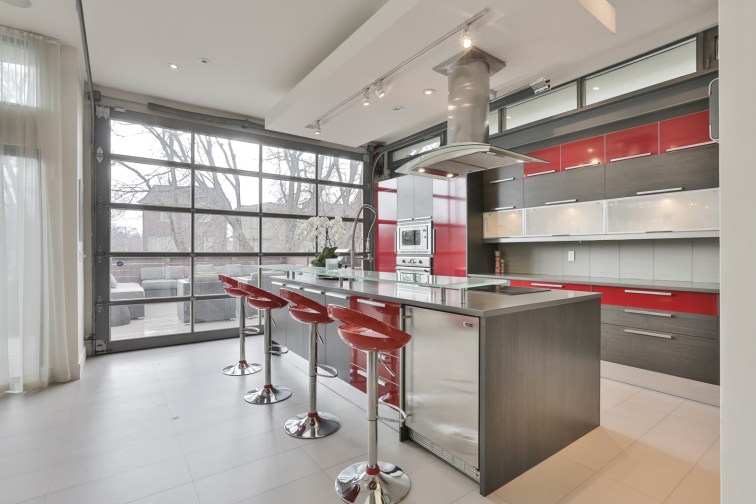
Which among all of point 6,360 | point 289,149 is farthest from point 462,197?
point 6,360

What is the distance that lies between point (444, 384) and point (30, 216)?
11.7 feet

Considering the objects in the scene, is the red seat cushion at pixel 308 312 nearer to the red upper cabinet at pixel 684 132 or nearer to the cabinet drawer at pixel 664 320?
the cabinet drawer at pixel 664 320

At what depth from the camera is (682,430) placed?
2.38 meters

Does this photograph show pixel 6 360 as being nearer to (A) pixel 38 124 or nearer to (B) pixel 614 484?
(A) pixel 38 124

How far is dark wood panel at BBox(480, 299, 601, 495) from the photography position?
1770 mm

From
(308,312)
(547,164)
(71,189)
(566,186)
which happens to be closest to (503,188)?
(547,164)

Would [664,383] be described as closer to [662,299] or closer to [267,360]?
[662,299]

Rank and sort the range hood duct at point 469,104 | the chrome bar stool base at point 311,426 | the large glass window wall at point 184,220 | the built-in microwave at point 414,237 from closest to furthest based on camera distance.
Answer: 1. the chrome bar stool base at point 311,426
2. the range hood duct at point 469,104
3. the large glass window wall at point 184,220
4. the built-in microwave at point 414,237

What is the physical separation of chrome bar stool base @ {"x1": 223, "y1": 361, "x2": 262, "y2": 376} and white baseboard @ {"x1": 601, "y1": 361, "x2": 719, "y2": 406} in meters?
3.20

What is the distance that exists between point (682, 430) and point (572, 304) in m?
1.18

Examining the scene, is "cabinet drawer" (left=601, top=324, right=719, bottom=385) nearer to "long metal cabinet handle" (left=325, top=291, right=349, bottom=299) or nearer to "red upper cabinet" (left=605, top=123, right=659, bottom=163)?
"red upper cabinet" (left=605, top=123, right=659, bottom=163)

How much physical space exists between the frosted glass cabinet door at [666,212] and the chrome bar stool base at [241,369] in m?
3.66

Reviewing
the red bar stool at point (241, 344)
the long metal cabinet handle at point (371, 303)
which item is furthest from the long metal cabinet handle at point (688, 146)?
the red bar stool at point (241, 344)

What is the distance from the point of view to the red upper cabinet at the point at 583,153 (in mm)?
3634
